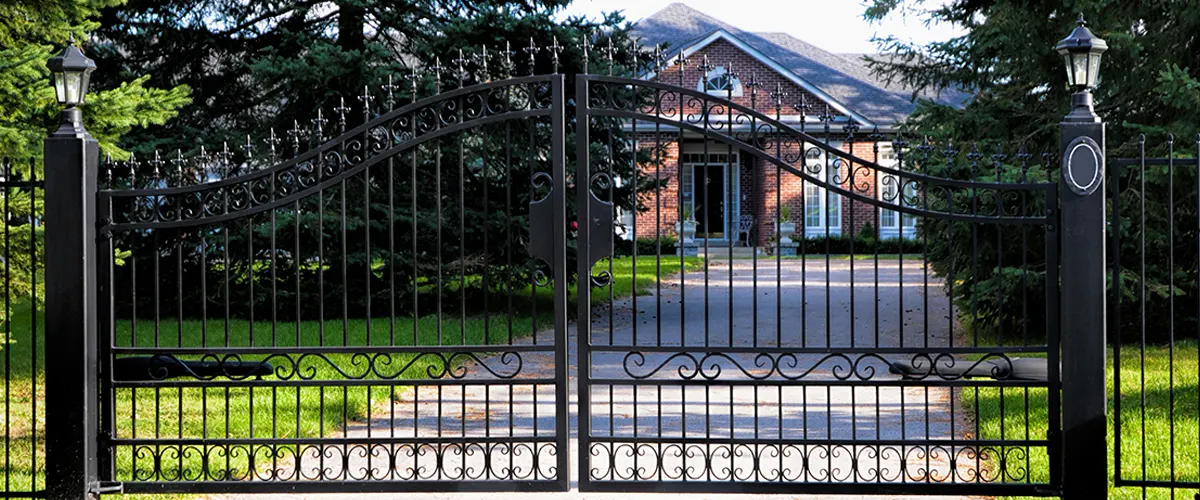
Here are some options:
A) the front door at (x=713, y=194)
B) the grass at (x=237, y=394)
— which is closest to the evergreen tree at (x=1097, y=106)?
the grass at (x=237, y=394)

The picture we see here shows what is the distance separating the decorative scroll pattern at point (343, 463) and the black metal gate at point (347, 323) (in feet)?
0.09

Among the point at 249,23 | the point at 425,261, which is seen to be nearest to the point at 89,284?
the point at 425,261

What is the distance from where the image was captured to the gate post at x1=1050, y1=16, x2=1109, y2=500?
Answer: 5.79 meters

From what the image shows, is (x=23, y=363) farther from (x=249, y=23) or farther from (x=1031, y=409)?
(x=1031, y=409)

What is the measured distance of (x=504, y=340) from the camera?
42.2 ft

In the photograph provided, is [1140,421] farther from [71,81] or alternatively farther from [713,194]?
[713,194]

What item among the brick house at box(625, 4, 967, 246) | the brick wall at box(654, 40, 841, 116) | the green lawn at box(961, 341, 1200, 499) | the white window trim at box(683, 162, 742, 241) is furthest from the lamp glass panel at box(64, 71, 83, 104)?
the brick wall at box(654, 40, 841, 116)

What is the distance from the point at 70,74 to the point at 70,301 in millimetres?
1199

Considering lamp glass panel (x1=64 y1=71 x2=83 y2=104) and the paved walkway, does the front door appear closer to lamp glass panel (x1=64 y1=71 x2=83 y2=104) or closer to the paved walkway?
the paved walkway

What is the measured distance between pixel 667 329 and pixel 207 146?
269 inches

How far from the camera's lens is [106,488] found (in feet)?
20.2

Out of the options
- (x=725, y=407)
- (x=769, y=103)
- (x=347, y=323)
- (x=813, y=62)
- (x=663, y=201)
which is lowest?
(x=725, y=407)

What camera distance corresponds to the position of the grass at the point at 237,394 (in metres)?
6.31

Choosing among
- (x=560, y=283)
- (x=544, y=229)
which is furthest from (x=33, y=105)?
(x=560, y=283)
